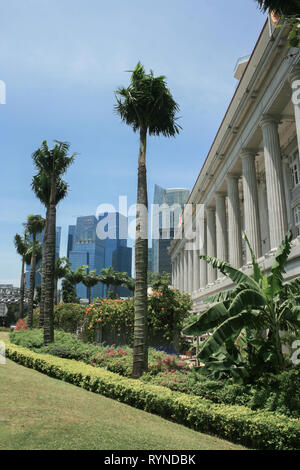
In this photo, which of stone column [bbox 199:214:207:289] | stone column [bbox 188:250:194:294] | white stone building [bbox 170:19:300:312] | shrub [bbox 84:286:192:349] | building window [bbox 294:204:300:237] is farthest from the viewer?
stone column [bbox 188:250:194:294]

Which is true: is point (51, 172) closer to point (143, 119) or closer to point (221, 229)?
point (143, 119)

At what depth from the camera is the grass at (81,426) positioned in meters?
6.25

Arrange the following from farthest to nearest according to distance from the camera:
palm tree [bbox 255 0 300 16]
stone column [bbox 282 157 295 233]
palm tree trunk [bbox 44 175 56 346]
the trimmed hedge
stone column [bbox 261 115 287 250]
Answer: stone column [bbox 282 157 295 233] < palm tree trunk [bbox 44 175 56 346] < stone column [bbox 261 115 287 250] < palm tree [bbox 255 0 300 16] < the trimmed hedge

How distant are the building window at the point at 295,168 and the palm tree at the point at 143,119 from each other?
14.5 m

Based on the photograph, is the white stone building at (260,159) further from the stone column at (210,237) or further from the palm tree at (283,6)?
the palm tree at (283,6)

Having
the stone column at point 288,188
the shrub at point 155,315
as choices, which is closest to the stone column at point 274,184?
the shrub at point 155,315

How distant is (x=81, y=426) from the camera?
7125 mm

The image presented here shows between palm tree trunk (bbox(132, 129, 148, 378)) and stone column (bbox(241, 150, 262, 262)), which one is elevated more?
stone column (bbox(241, 150, 262, 262))

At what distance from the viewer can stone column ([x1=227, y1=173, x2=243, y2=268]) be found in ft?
88.2

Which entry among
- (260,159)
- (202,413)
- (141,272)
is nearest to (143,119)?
(141,272)

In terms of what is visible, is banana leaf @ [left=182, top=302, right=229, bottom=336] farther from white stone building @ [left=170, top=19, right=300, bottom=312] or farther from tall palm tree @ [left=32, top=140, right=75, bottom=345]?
tall palm tree @ [left=32, top=140, right=75, bottom=345]

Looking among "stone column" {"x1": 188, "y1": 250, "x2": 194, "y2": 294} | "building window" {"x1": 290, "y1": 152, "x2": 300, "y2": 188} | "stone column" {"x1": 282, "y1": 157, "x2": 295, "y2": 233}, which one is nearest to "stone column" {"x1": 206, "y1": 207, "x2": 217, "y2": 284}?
"stone column" {"x1": 282, "y1": 157, "x2": 295, "y2": 233}
